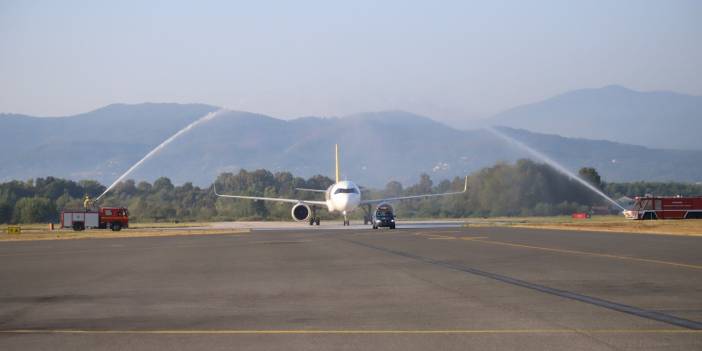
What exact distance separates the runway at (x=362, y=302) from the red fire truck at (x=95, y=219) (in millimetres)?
42725

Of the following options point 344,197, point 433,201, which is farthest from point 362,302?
point 433,201

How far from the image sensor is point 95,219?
75312 millimetres

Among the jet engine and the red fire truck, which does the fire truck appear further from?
the red fire truck

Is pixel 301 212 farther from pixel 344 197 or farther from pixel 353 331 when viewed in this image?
pixel 353 331

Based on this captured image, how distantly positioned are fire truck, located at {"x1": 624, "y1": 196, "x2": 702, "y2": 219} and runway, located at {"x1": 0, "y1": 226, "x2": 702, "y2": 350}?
149 feet

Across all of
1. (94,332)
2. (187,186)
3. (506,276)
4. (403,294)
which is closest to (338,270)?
(506,276)

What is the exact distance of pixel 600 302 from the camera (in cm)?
1705

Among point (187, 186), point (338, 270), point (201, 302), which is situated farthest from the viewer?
point (187, 186)

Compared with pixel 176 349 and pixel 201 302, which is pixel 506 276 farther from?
pixel 176 349

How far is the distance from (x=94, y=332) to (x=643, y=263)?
1843cm

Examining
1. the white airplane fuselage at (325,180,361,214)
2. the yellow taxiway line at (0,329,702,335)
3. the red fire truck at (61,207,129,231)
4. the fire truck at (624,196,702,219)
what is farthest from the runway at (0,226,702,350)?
the white airplane fuselage at (325,180,361,214)

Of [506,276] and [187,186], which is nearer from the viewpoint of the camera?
[506,276]

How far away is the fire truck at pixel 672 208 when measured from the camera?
7494cm

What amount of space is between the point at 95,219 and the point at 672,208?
1934 inches
